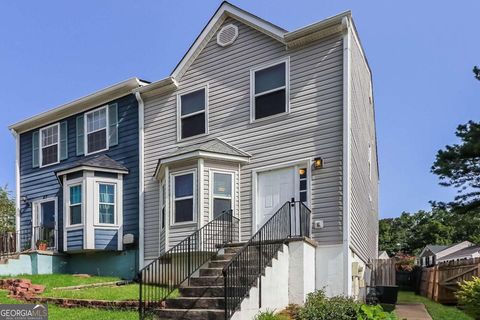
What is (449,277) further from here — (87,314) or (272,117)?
(87,314)

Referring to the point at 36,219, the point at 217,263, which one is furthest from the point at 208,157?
the point at 36,219

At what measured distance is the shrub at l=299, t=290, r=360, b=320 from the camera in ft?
28.0

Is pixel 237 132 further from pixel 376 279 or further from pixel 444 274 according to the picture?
pixel 444 274

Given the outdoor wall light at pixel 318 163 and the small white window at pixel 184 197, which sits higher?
the outdoor wall light at pixel 318 163

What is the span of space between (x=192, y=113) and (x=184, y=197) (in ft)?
8.62

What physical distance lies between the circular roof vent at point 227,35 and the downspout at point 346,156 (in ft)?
11.1

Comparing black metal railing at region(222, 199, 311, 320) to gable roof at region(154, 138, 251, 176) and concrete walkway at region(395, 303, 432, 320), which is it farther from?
concrete walkway at region(395, 303, 432, 320)

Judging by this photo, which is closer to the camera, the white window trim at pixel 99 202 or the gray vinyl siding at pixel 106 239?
the gray vinyl siding at pixel 106 239

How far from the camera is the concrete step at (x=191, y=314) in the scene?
848 cm

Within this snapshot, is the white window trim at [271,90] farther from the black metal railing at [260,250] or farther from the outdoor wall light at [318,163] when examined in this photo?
the black metal railing at [260,250]

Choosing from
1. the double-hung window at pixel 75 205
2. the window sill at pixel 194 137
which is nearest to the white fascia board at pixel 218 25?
the window sill at pixel 194 137

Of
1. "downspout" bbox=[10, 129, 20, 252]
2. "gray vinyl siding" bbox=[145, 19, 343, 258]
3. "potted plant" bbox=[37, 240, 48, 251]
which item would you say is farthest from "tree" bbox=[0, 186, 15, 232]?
"gray vinyl siding" bbox=[145, 19, 343, 258]

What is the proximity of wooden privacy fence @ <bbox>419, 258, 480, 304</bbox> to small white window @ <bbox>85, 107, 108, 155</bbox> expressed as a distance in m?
12.8

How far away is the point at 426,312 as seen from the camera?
1369 cm
